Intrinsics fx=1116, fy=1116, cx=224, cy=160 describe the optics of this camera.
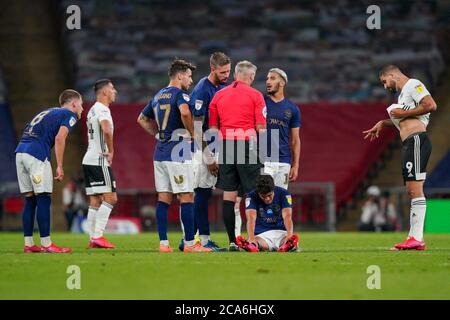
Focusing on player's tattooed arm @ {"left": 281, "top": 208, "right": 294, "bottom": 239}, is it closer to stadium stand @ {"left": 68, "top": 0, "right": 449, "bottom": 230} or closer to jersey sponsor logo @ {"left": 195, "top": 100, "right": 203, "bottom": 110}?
jersey sponsor logo @ {"left": 195, "top": 100, "right": 203, "bottom": 110}

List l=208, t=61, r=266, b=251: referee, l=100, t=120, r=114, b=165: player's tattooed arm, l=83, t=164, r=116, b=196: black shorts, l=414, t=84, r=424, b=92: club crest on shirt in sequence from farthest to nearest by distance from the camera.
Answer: l=83, t=164, r=116, b=196: black shorts, l=100, t=120, r=114, b=165: player's tattooed arm, l=414, t=84, r=424, b=92: club crest on shirt, l=208, t=61, r=266, b=251: referee

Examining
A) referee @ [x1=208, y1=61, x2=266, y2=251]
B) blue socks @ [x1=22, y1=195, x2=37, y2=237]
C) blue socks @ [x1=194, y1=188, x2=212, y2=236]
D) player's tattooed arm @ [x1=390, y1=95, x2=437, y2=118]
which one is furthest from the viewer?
blue socks @ [x1=194, y1=188, x2=212, y2=236]

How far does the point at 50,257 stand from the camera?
13.0 m

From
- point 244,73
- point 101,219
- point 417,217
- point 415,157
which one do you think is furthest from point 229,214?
point 415,157

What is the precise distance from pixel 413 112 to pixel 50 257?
16.5 ft

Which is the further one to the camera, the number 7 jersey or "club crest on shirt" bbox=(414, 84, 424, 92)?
"club crest on shirt" bbox=(414, 84, 424, 92)

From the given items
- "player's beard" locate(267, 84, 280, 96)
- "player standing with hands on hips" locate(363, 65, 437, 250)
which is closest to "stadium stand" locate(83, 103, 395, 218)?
"player's beard" locate(267, 84, 280, 96)

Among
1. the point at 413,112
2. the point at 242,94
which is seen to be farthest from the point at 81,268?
the point at 413,112

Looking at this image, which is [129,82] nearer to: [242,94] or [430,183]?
[430,183]

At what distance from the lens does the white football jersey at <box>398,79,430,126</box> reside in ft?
47.4

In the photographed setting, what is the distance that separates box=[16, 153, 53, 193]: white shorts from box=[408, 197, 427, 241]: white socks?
4.66 m

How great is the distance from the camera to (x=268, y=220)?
46.7 feet

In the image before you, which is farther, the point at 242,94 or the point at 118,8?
the point at 118,8

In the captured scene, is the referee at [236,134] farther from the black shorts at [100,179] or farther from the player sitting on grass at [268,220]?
the black shorts at [100,179]
